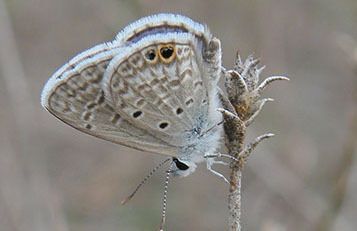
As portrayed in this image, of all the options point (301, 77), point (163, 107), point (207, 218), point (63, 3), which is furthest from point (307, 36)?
point (163, 107)

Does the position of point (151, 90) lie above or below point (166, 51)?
below

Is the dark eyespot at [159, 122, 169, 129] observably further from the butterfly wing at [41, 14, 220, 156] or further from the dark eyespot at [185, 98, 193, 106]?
the dark eyespot at [185, 98, 193, 106]

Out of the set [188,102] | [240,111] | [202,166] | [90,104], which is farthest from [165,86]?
[202,166]

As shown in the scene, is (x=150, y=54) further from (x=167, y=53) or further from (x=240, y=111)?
(x=240, y=111)

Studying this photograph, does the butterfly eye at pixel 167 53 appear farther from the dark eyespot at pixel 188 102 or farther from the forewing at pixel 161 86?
the dark eyespot at pixel 188 102

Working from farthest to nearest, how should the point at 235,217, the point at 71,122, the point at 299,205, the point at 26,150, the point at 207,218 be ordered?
the point at 207,218 < the point at 299,205 < the point at 26,150 < the point at 71,122 < the point at 235,217

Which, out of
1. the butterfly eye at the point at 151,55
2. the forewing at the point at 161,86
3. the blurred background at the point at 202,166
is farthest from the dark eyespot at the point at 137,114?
the blurred background at the point at 202,166

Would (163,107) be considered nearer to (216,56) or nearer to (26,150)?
(216,56)
